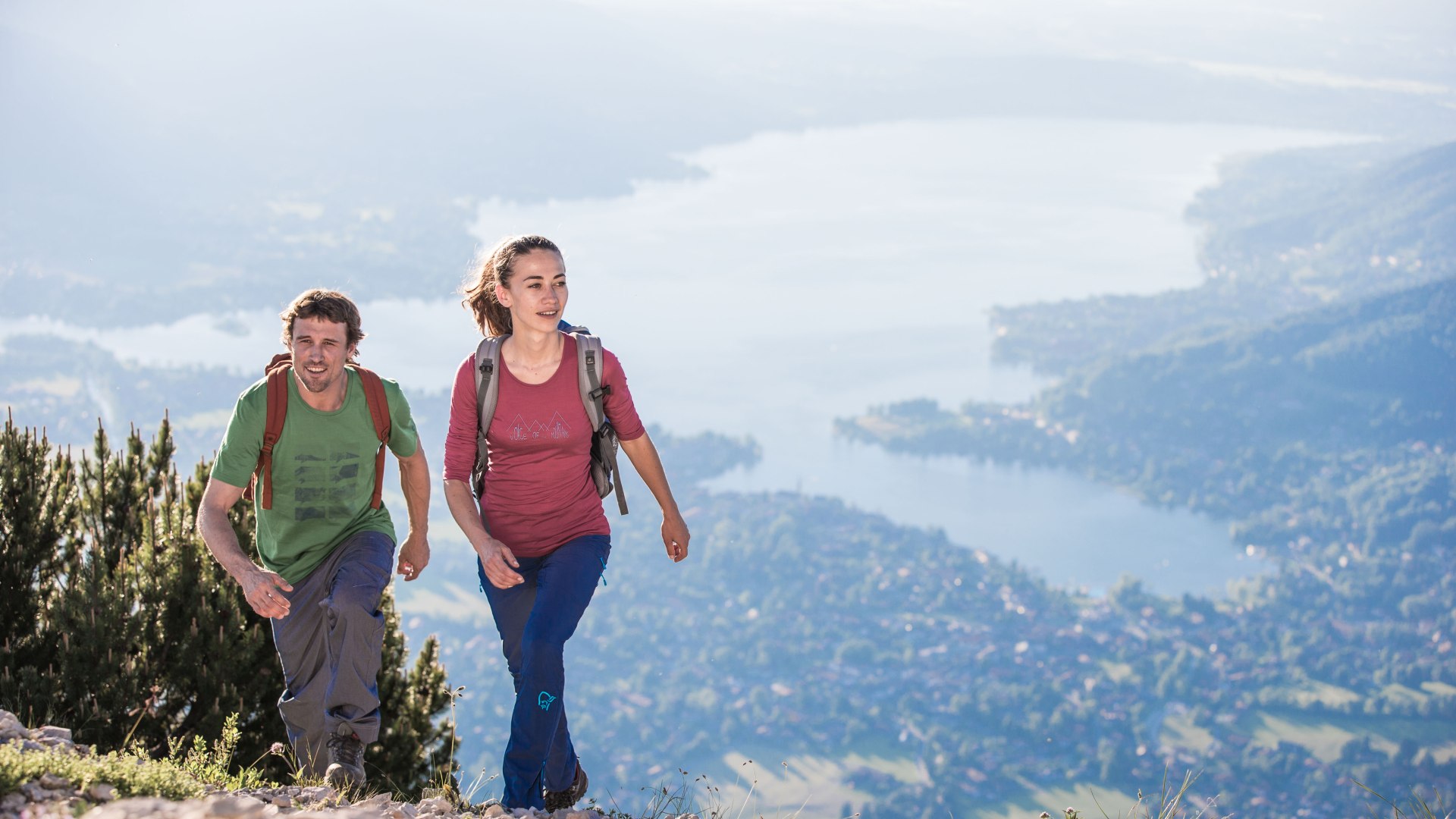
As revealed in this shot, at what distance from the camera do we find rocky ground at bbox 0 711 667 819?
82.0 inches

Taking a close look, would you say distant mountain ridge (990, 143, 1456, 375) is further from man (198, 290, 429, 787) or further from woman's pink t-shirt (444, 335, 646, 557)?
man (198, 290, 429, 787)

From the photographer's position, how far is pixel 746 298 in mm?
124688

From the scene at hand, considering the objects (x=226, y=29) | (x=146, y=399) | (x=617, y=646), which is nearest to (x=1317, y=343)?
(x=617, y=646)

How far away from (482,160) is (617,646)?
9800cm

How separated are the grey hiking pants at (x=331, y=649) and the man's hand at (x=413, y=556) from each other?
0.13 m

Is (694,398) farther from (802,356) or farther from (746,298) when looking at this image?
(746,298)

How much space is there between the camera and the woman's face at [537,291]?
11.1 feet

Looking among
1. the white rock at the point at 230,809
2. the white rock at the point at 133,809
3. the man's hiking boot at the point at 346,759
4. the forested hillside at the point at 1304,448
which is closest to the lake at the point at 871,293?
the forested hillside at the point at 1304,448

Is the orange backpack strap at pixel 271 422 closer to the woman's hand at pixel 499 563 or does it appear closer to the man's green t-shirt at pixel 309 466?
the man's green t-shirt at pixel 309 466

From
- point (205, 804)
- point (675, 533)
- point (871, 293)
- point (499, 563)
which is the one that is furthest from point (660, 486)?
point (871, 293)

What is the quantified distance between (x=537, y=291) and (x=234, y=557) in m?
1.07

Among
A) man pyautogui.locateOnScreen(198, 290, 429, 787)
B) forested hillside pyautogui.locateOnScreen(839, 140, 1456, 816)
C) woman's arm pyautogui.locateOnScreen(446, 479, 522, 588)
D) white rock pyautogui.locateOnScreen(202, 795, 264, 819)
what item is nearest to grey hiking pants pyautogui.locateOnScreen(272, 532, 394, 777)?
man pyautogui.locateOnScreen(198, 290, 429, 787)

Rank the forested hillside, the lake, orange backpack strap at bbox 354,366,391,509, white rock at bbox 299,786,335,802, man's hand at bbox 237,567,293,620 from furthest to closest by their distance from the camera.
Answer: the lake, the forested hillside, orange backpack strap at bbox 354,366,391,509, man's hand at bbox 237,567,293,620, white rock at bbox 299,786,335,802

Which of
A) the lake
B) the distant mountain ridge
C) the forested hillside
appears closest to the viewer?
the forested hillside
